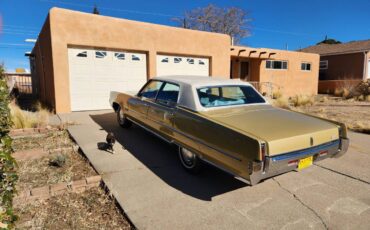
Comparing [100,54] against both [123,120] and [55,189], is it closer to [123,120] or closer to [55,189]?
[123,120]

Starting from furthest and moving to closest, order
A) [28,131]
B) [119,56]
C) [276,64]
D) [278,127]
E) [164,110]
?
[276,64] < [119,56] < [28,131] < [164,110] < [278,127]

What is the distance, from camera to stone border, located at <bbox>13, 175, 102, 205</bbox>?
338 centimetres

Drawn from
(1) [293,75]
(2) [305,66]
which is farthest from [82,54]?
(2) [305,66]

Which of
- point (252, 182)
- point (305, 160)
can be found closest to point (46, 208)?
point (252, 182)

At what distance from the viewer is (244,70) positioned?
19.8 m

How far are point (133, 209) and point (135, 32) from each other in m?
9.01

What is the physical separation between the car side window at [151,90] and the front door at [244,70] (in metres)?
14.6

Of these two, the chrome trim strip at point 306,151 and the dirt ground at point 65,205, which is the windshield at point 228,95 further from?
the dirt ground at point 65,205

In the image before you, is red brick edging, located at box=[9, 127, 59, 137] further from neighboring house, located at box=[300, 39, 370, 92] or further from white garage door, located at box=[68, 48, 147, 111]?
neighboring house, located at box=[300, 39, 370, 92]

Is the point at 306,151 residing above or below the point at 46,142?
above

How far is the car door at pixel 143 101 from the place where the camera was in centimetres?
547

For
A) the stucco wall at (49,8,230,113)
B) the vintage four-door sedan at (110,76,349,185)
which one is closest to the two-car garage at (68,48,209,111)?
the stucco wall at (49,8,230,113)

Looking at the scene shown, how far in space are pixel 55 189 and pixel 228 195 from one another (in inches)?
92.5

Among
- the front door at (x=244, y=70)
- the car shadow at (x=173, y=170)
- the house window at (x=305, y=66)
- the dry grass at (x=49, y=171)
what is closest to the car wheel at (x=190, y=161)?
the car shadow at (x=173, y=170)
